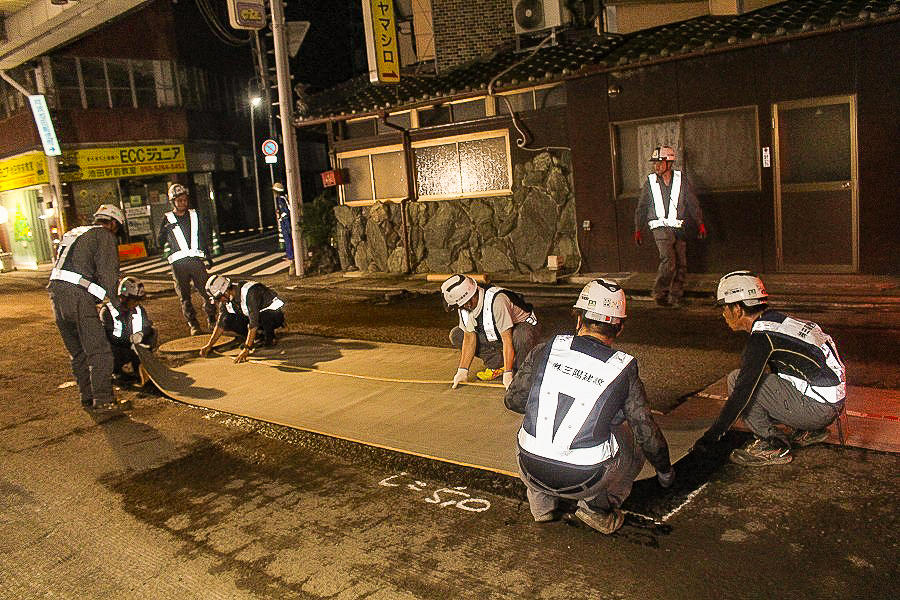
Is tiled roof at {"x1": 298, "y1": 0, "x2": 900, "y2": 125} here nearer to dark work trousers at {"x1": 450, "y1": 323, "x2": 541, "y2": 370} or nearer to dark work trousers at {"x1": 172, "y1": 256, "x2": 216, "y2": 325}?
dark work trousers at {"x1": 172, "y1": 256, "x2": 216, "y2": 325}

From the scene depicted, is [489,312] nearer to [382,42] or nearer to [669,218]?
[669,218]

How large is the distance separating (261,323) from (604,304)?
20.5ft

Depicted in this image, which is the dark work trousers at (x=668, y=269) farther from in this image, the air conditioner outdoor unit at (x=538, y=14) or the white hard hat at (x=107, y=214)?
the air conditioner outdoor unit at (x=538, y=14)

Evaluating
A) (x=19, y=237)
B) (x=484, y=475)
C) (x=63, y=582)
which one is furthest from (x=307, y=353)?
(x=19, y=237)

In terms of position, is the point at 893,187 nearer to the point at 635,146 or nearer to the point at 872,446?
the point at 635,146

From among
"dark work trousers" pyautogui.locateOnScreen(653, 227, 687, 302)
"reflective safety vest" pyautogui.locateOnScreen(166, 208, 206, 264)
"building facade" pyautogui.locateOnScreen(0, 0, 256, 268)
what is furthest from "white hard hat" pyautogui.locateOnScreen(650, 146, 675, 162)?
"building facade" pyautogui.locateOnScreen(0, 0, 256, 268)

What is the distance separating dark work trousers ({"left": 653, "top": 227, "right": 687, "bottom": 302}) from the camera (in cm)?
1069

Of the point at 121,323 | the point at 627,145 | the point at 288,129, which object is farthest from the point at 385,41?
the point at 121,323

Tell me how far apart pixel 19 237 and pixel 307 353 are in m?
27.1

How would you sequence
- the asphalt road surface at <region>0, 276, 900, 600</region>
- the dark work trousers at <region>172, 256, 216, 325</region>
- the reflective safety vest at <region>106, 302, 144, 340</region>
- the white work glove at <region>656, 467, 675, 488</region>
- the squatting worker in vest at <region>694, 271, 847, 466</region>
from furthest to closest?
the dark work trousers at <region>172, 256, 216, 325</region>
the reflective safety vest at <region>106, 302, 144, 340</region>
the squatting worker in vest at <region>694, 271, 847, 466</region>
the white work glove at <region>656, 467, 675, 488</region>
the asphalt road surface at <region>0, 276, 900, 600</region>

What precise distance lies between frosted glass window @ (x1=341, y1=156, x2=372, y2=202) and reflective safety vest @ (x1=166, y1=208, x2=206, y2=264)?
6.81 m

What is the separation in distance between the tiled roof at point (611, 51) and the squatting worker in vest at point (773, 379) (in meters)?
7.36

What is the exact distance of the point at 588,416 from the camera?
393cm

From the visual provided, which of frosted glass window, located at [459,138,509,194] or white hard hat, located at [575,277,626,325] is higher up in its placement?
frosted glass window, located at [459,138,509,194]
